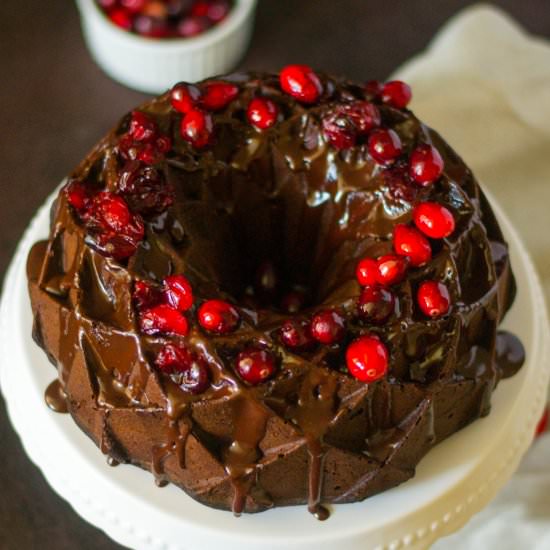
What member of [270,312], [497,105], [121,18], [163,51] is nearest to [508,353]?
[270,312]

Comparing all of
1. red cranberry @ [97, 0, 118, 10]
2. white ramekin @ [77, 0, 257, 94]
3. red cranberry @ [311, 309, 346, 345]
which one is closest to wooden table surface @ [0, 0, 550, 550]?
white ramekin @ [77, 0, 257, 94]

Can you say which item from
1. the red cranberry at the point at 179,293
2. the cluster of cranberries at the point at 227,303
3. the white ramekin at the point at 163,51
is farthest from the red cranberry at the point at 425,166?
the white ramekin at the point at 163,51

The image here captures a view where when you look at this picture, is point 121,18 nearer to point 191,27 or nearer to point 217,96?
point 191,27

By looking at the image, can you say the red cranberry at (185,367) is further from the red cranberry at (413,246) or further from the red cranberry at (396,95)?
the red cranberry at (396,95)

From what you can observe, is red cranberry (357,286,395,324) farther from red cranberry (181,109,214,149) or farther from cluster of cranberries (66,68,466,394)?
red cranberry (181,109,214,149)

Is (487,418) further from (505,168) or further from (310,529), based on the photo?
(505,168)

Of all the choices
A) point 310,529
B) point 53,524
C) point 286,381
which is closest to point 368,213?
point 286,381
